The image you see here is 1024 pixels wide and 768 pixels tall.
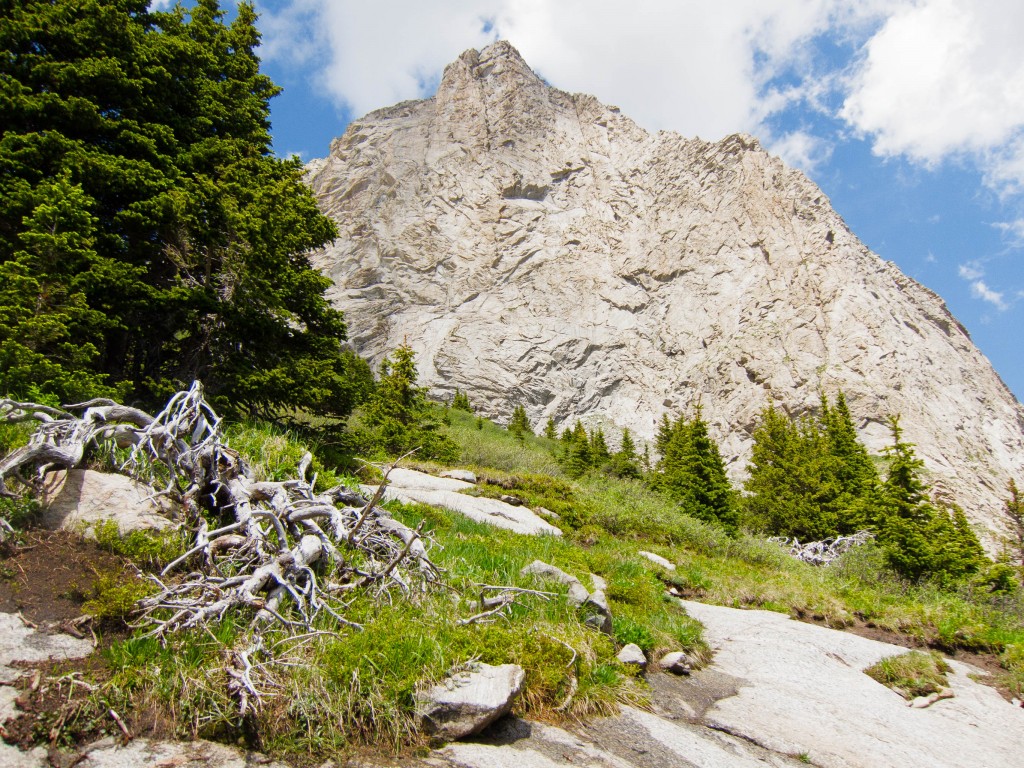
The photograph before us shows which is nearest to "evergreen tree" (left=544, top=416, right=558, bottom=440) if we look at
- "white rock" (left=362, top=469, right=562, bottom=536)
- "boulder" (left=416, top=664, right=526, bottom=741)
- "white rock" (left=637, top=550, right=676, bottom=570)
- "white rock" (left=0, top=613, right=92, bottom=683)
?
"white rock" (left=362, top=469, right=562, bottom=536)

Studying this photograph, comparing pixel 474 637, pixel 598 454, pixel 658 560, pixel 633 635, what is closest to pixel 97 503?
pixel 474 637

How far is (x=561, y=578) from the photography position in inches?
253

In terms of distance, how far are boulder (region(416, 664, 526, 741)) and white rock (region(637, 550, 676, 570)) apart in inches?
315

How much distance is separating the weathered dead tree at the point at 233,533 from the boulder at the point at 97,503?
14 centimetres

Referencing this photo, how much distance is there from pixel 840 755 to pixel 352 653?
4.05m

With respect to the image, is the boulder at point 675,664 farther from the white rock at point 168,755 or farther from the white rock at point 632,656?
the white rock at point 168,755

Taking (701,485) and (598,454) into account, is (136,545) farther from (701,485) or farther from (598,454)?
(598,454)

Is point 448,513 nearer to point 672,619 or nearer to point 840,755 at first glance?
point 672,619

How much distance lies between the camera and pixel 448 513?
10648mm

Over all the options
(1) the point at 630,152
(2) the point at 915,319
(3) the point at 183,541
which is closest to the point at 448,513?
(3) the point at 183,541

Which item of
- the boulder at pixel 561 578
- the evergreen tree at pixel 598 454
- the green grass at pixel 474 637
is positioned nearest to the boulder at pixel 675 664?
the green grass at pixel 474 637

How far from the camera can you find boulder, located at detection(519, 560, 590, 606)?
239 inches

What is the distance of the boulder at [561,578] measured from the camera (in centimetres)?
607

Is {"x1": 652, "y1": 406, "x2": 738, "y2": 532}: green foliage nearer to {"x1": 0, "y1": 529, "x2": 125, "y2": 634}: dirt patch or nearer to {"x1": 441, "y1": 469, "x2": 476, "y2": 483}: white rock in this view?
{"x1": 441, "y1": 469, "x2": 476, "y2": 483}: white rock
